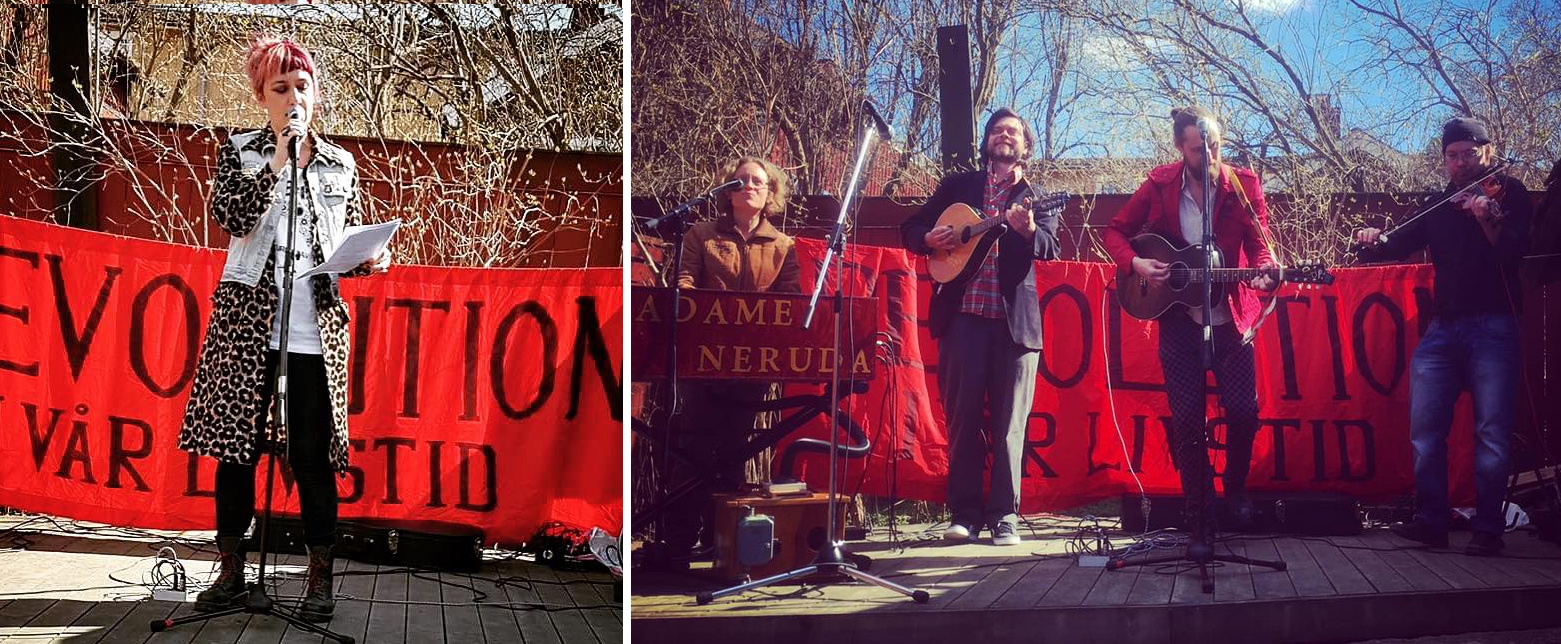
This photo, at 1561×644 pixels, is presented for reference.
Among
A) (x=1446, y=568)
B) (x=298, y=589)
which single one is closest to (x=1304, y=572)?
(x=1446, y=568)

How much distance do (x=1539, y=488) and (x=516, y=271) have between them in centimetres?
323

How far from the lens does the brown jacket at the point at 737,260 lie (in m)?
3.32

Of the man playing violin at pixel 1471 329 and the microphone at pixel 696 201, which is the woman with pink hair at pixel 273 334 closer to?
the microphone at pixel 696 201

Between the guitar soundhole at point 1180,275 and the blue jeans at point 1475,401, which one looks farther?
the blue jeans at point 1475,401

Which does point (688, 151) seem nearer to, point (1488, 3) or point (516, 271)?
point (516, 271)

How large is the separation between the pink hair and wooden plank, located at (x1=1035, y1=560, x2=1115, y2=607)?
2.44 m

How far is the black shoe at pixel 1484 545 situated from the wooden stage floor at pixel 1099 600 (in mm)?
69

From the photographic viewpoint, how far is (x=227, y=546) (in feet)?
10.4

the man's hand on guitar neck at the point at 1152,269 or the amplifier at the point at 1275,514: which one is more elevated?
the man's hand on guitar neck at the point at 1152,269

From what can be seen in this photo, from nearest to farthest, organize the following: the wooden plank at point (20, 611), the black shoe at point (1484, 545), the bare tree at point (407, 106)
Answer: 1. the wooden plank at point (20, 611)
2. the black shoe at point (1484, 545)
3. the bare tree at point (407, 106)

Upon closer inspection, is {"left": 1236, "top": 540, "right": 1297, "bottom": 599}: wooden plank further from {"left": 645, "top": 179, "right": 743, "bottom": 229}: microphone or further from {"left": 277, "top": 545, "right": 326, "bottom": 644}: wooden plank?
{"left": 277, "top": 545, "right": 326, "bottom": 644}: wooden plank

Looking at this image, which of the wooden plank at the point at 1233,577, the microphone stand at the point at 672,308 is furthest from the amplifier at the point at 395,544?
the wooden plank at the point at 1233,577

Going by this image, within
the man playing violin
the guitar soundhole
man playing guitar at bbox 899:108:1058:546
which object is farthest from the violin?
man playing guitar at bbox 899:108:1058:546

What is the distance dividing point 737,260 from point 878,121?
55 cm
